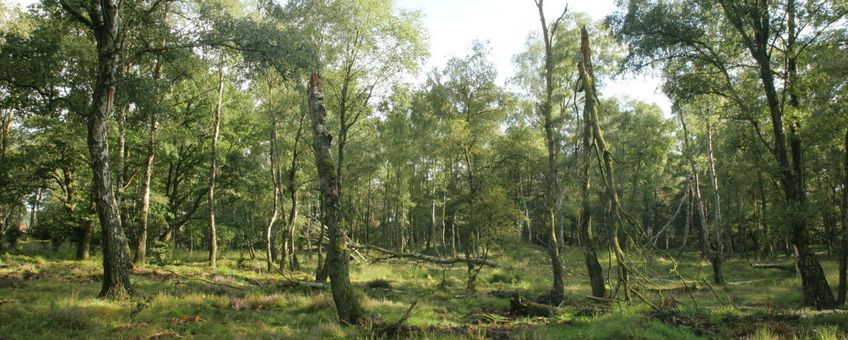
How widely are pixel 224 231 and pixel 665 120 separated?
32.5m

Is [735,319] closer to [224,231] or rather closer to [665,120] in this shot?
[224,231]

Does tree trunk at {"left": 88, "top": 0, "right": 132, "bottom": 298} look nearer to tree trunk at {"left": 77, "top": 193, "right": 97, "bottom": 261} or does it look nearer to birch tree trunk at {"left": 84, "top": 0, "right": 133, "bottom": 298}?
birch tree trunk at {"left": 84, "top": 0, "right": 133, "bottom": 298}

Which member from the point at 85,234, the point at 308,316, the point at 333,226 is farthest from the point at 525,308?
the point at 85,234

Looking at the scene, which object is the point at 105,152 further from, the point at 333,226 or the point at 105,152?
the point at 333,226

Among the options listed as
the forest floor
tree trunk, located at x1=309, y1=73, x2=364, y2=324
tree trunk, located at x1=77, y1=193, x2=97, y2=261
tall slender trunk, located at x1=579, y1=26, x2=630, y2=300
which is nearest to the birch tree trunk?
the forest floor

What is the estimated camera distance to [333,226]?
8.75 metres

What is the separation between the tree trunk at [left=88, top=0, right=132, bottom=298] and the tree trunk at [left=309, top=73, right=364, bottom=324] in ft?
18.4

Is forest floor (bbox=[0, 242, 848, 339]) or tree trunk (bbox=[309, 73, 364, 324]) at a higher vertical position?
tree trunk (bbox=[309, 73, 364, 324])

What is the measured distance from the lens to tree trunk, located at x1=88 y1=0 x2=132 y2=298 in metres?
10.3

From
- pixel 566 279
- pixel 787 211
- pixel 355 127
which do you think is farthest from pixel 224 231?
pixel 787 211

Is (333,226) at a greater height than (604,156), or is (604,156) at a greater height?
(604,156)

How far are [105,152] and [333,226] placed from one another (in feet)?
21.6

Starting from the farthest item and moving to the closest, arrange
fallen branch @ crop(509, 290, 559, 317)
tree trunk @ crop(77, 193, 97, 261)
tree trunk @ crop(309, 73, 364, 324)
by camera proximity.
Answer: tree trunk @ crop(77, 193, 97, 261) → fallen branch @ crop(509, 290, 559, 317) → tree trunk @ crop(309, 73, 364, 324)

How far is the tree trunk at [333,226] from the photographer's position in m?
8.80
